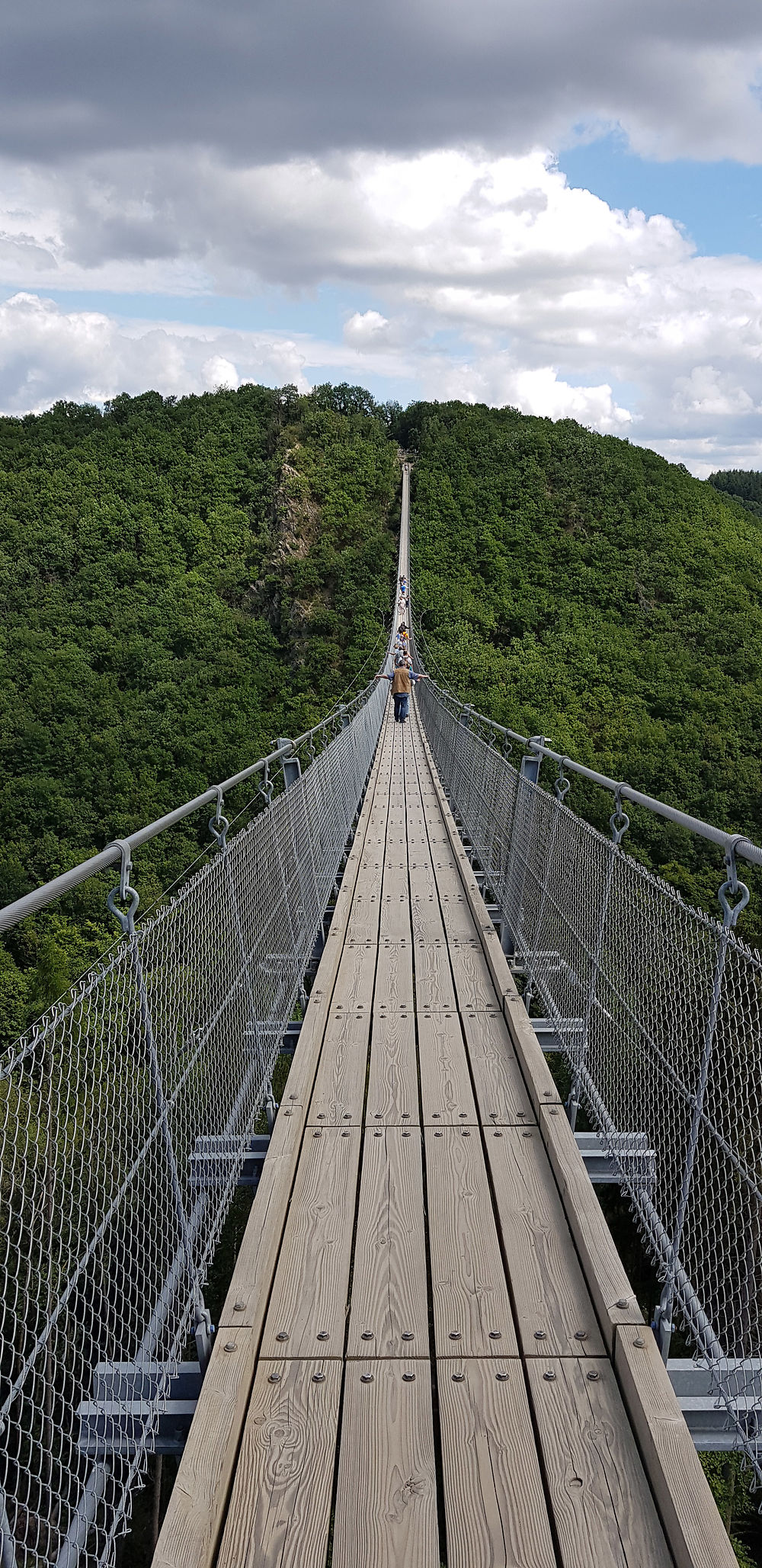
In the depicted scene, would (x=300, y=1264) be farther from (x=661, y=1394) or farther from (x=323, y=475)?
(x=323, y=475)

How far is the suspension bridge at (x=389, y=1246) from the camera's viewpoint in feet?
5.96

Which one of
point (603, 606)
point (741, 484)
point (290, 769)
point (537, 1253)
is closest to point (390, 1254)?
point (537, 1253)

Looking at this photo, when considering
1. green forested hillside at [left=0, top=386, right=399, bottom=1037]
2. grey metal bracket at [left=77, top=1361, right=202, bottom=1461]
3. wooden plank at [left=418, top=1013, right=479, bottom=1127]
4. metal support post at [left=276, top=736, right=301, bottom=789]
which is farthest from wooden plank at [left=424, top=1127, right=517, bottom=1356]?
green forested hillside at [left=0, top=386, right=399, bottom=1037]

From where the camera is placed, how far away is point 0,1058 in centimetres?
135

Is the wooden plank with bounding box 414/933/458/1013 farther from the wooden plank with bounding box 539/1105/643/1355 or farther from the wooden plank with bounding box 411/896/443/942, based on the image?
the wooden plank with bounding box 539/1105/643/1355

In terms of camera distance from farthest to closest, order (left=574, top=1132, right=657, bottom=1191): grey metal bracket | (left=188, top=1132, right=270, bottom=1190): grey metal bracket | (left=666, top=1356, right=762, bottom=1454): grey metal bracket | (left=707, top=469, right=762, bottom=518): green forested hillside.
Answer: (left=707, top=469, right=762, bottom=518): green forested hillside, (left=574, top=1132, right=657, bottom=1191): grey metal bracket, (left=188, top=1132, right=270, bottom=1190): grey metal bracket, (left=666, top=1356, right=762, bottom=1454): grey metal bracket

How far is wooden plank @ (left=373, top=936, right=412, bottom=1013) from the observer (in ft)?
15.2

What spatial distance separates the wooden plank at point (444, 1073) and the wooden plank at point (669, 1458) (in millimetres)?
1240

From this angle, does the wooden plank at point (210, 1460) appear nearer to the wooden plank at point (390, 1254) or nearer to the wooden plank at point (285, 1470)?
the wooden plank at point (285, 1470)

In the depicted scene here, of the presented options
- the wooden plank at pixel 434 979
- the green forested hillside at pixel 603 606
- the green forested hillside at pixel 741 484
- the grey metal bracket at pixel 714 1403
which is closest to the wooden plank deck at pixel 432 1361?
the grey metal bracket at pixel 714 1403

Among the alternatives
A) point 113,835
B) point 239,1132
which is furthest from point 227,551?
point 239,1132

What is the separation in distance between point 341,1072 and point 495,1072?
59 cm

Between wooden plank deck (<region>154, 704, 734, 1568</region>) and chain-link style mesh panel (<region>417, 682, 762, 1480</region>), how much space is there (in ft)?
0.60

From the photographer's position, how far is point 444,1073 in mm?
3816
